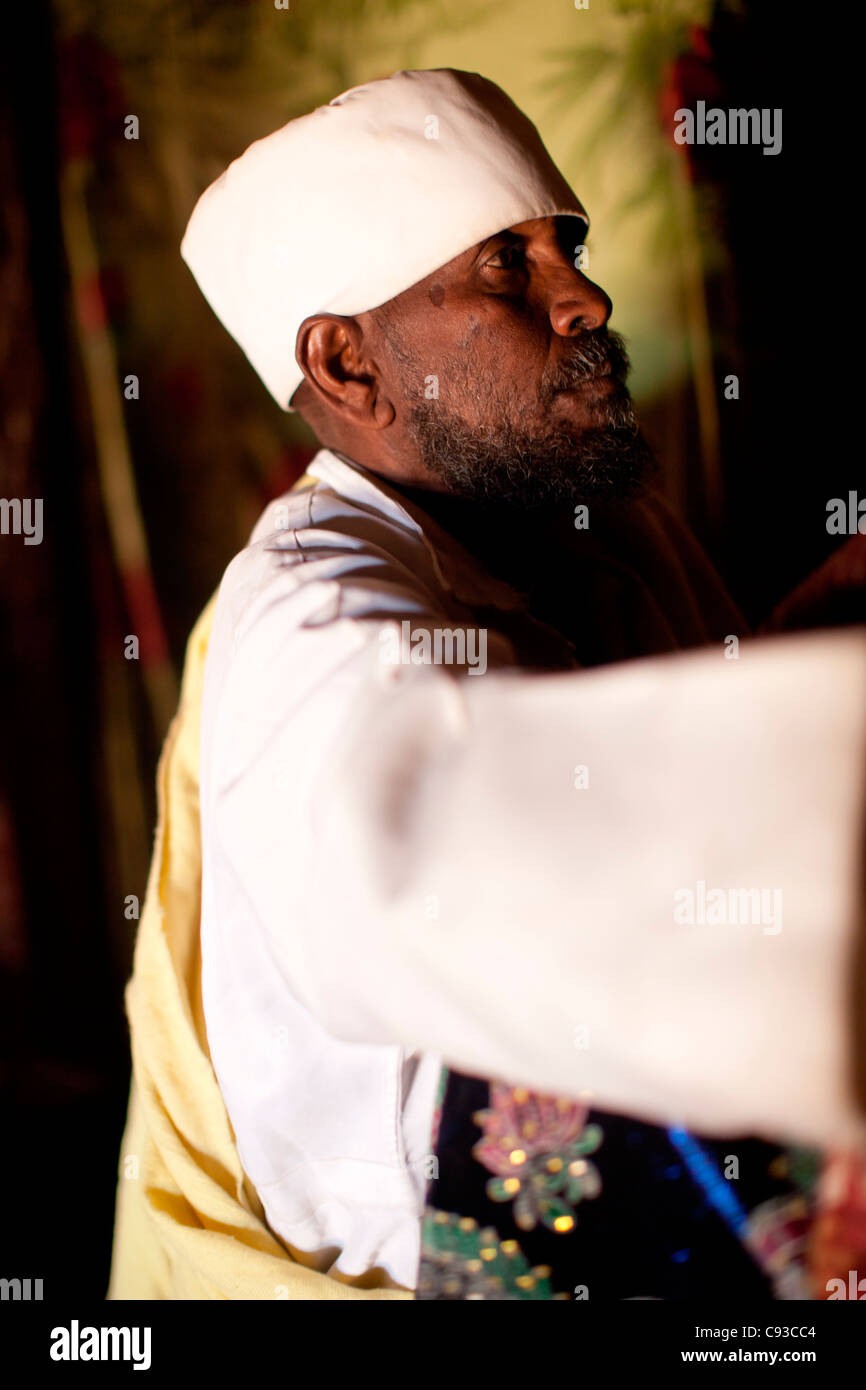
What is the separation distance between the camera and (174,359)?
5.16 ft

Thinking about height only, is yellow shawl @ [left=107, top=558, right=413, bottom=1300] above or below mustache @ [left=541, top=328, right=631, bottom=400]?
below

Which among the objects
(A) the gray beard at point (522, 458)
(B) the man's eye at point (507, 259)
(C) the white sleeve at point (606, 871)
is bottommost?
(C) the white sleeve at point (606, 871)

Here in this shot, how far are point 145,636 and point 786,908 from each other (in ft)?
4.69

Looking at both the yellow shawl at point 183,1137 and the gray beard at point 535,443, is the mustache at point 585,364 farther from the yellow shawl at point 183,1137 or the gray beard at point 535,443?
the yellow shawl at point 183,1137

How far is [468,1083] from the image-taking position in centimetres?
72

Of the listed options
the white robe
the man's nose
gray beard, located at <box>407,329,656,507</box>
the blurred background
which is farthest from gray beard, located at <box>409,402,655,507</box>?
the blurred background

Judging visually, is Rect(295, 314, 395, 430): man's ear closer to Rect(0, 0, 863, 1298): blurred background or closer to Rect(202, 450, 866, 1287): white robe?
Rect(202, 450, 866, 1287): white robe

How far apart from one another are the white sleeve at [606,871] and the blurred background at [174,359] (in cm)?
125

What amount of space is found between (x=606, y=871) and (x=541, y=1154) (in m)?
0.39

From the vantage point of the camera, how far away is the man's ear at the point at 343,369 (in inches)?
37.3

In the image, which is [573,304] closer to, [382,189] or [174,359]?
[382,189]

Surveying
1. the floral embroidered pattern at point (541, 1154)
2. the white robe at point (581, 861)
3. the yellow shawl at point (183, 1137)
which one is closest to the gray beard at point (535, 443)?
the yellow shawl at point (183, 1137)

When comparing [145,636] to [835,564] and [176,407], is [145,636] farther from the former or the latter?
[835,564]

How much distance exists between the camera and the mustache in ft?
3.03
